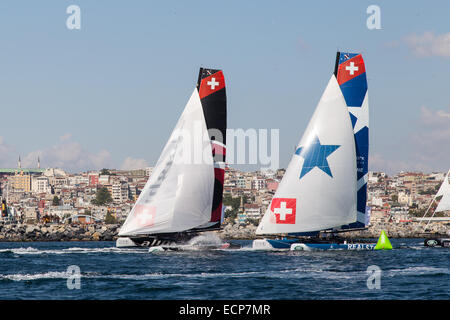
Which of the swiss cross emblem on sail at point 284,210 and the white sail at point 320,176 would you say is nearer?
the white sail at point 320,176

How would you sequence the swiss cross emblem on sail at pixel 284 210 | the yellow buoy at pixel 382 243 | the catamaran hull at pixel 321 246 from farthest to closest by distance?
the yellow buoy at pixel 382 243, the swiss cross emblem on sail at pixel 284 210, the catamaran hull at pixel 321 246

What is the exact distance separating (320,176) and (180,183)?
9.03 meters

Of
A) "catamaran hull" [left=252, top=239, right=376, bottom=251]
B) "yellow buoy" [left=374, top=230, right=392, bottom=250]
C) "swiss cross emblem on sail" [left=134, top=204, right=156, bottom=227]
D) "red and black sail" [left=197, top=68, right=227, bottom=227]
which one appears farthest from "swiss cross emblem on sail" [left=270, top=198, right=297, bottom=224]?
"swiss cross emblem on sail" [left=134, top=204, right=156, bottom=227]

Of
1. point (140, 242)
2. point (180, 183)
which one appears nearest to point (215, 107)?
point (180, 183)

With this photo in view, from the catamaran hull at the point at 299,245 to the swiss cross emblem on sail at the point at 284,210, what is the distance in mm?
1273

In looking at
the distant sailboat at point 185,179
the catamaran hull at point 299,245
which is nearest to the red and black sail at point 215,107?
the distant sailboat at point 185,179

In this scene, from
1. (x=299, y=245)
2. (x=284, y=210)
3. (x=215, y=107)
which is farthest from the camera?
(x=215, y=107)

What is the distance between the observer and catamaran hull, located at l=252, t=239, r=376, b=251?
48.2 meters

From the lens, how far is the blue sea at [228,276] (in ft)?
91.4

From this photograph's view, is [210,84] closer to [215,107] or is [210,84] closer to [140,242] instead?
[215,107]

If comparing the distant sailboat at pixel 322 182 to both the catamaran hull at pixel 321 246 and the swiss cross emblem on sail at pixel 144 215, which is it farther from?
the swiss cross emblem on sail at pixel 144 215

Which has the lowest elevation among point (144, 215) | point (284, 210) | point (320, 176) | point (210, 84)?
point (144, 215)

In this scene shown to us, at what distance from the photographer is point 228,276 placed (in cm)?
3350
